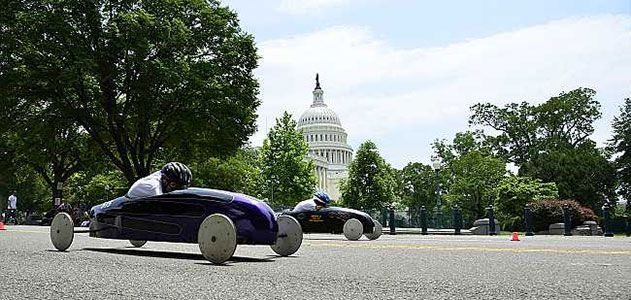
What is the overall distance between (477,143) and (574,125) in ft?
33.7

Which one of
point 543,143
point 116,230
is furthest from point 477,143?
point 116,230

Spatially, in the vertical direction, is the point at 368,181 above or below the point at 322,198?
above

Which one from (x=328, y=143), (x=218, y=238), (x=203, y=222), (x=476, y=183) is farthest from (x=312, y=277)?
(x=328, y=143)

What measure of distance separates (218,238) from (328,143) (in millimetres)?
156527

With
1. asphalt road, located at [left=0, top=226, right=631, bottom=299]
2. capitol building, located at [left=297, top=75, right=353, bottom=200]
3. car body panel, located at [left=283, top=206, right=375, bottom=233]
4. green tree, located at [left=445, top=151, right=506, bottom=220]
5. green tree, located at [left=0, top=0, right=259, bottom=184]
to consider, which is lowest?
asphalt road, located at [left=0, top=226, right=631, bottom=299]

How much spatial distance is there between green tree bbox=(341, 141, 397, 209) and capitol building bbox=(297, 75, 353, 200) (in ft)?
238

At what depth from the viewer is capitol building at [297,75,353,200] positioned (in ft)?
536

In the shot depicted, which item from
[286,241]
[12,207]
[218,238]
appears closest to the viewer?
[218,238]

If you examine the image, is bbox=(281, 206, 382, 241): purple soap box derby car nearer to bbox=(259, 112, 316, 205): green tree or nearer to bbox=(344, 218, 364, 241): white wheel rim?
bbox=(344, 218, 364, 241): white wheel rim

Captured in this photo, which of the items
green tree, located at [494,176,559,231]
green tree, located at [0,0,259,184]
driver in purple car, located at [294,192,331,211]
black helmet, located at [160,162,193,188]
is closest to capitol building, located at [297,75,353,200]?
green tree, located at [494,176,559,231]

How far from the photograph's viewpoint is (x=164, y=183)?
33.2 ft

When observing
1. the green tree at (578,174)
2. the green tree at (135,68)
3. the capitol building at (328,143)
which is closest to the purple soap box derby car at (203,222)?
the green tree at (135,68)

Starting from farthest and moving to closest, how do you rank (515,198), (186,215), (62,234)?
(515,198), (62,234), (186,215)

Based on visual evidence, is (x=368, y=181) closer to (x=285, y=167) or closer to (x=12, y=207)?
(x=285, y=167)
